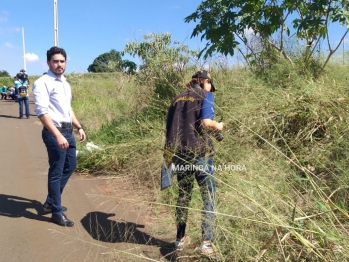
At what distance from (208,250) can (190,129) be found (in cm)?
101

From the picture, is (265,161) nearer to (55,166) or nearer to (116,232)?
(116,232)

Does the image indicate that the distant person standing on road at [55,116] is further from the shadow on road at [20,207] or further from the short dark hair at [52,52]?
the shadow on road at [20,207]

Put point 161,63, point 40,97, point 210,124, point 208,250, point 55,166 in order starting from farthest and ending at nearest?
1. point 161,63
2. point 55,166
3. point 40,97
4. point 210,124
5. point 208,250

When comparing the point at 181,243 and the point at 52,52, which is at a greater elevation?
the point at 52,52

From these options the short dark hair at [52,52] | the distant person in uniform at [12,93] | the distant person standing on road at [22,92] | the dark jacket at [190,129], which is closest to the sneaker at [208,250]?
the dark jacket at [190,129]

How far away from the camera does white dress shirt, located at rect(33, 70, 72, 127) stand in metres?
3.62

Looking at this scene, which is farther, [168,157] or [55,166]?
[55,166]

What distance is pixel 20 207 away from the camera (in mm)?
4230

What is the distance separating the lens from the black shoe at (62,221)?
3713mm

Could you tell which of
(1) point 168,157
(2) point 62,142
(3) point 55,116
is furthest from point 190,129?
(3) point 55,116

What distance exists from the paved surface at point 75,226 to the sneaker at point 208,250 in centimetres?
46

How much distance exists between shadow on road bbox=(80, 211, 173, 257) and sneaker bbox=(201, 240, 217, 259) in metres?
0.38

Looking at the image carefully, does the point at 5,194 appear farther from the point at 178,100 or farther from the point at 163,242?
the point at 178,100

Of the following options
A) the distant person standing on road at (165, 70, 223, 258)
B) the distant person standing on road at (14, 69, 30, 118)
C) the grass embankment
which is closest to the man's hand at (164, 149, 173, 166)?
the distant person standing on road at (165, 70, 223, 258)
